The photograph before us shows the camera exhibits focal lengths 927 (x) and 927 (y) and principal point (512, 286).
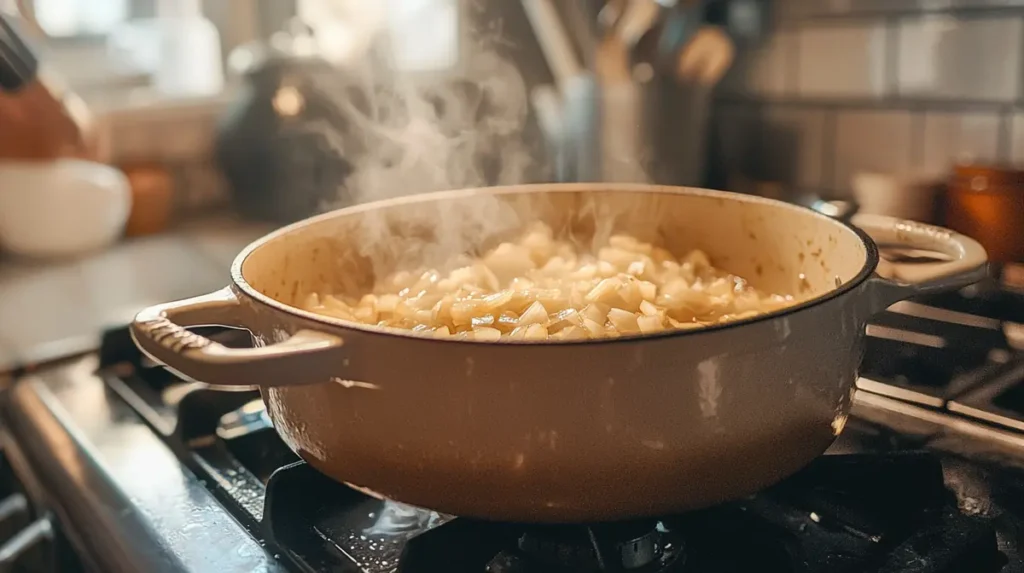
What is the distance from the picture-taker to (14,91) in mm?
1218

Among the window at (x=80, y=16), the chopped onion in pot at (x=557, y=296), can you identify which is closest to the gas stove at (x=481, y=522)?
the chopped onion in pot at (x=557, y=296)

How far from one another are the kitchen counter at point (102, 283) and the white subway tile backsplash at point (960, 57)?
887mm

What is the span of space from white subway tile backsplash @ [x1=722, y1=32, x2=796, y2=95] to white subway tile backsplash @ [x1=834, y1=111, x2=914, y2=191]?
10 centimetres

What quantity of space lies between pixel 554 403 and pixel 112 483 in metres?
0.36

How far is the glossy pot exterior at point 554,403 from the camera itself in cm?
40

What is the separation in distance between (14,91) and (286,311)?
38.9 inches

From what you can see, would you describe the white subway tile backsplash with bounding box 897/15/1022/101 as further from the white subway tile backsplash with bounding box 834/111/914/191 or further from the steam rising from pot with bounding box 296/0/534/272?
the steam rising from pot with bounding box 296/0/534/272

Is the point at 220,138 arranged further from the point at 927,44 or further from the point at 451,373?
the point at 451,373

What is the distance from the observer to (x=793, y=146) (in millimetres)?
1280

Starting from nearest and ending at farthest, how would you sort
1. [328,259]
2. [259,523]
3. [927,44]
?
[259,523] → [328,259] → [927,44]

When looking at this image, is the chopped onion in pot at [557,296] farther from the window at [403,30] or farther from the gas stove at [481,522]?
the window at [403,30]

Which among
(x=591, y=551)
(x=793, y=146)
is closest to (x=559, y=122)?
(x=793, y=146)

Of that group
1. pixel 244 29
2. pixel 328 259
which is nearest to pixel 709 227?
pixel 328 259

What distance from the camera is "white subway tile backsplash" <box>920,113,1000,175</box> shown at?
106 centimetres
